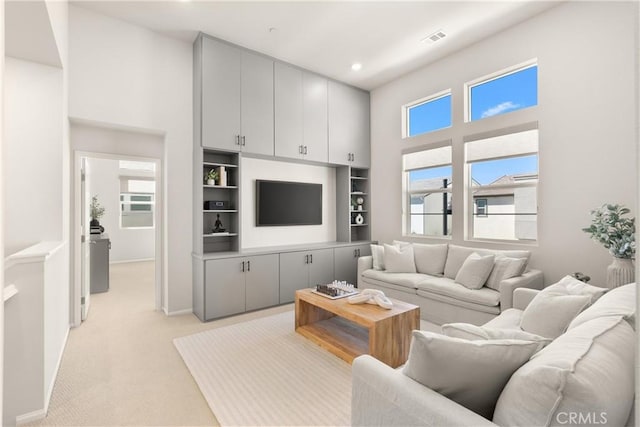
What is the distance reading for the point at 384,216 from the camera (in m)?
5.20

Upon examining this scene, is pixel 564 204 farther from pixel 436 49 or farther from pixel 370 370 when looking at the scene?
pixel 370 370

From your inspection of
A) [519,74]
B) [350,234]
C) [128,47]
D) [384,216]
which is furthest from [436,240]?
[128,47]

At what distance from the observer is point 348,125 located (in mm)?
5195

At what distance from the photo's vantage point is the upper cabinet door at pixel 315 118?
4703mm

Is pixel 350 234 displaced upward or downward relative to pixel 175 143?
downward

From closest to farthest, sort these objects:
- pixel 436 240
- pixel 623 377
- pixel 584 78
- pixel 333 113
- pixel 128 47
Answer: pixel 623 377, pixel 584 78, pixel 128 47, pixel 436 240, pixel 333 113

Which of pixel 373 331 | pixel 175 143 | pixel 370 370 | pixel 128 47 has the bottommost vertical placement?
pixel 373 331

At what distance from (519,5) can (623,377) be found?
3755 mm

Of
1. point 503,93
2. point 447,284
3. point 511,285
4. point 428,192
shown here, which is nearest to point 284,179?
point 428,192

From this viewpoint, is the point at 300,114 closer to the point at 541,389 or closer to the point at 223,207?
the point at 223,207

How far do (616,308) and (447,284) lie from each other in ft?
6.73

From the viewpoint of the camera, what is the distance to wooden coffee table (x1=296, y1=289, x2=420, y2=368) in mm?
2438

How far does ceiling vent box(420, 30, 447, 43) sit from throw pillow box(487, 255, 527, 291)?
2.74 metres

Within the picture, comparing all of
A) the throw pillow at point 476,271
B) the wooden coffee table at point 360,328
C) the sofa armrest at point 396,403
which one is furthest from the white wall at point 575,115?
the sofa armrest at point 396,403
